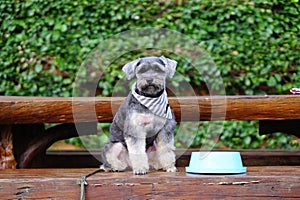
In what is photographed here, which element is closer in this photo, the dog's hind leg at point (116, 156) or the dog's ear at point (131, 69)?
A: the dog's ear at point (131, 69)

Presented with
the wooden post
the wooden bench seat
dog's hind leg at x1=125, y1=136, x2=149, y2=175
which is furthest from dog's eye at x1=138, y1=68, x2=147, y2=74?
the wooden post

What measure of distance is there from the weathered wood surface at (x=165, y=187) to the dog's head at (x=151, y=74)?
0.35 m

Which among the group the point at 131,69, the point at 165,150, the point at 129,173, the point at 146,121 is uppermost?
the point at 131,69

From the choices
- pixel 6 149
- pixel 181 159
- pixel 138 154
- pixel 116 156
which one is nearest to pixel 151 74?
pixel 138 154

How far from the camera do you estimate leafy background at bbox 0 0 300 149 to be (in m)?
5.32

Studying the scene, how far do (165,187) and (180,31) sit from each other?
11.4 ft

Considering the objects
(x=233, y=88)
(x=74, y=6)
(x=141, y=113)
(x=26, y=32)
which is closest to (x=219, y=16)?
(x=233, y=88)

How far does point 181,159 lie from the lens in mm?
3518

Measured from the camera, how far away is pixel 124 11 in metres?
5.42

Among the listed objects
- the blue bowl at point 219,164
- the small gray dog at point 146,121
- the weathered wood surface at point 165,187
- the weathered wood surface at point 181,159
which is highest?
the small gray dog at point 146,121

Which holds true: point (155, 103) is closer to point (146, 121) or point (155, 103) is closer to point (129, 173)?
point (146, 121)

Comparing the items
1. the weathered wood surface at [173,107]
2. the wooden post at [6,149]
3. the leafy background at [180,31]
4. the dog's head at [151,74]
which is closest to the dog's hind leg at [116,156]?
the dog's head at [151,74]

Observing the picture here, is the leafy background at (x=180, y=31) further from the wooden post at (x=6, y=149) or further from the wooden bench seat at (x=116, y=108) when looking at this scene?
the wooden bench seat at (x=116, y=108)

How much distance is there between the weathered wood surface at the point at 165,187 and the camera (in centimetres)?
208
